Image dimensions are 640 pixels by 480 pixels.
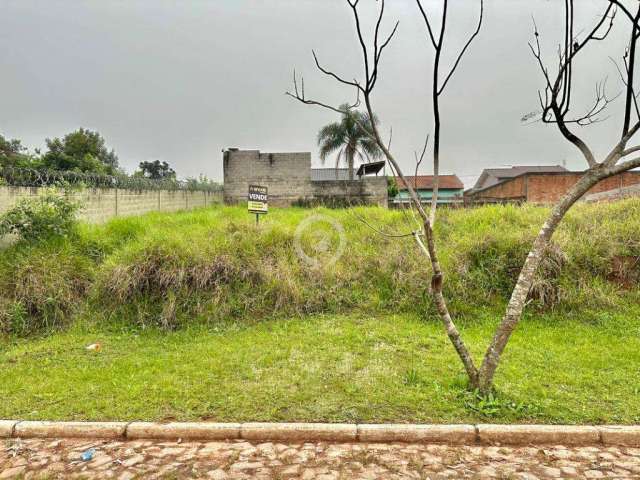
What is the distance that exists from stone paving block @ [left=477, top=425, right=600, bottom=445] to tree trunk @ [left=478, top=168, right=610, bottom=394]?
1.37ft

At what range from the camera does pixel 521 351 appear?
13.0ft

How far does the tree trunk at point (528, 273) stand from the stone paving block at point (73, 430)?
9.04ft

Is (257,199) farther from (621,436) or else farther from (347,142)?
(347,142)

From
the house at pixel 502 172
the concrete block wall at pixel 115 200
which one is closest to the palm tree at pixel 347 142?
the concrete block wall at pixel 115 200

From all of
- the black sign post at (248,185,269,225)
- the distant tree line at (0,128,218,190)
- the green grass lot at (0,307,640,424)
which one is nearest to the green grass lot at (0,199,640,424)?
the green grass lot at (0,307,640,424)

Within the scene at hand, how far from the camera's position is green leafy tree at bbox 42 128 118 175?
20.1 m

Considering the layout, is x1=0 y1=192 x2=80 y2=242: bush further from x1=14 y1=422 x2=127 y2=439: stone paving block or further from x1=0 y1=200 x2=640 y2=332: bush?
x1=14 y1=422 x2=127 y2=439: stone paving block

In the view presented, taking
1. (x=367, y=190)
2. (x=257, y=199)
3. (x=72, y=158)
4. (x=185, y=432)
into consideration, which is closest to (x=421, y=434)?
(x=185, y=432)

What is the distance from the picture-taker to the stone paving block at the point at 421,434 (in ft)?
8.43

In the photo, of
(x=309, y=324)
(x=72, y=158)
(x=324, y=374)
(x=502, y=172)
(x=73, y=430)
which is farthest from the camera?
(x=502, y=172)

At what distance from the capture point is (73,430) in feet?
8.69

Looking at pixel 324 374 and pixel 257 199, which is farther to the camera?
pixel 257 199

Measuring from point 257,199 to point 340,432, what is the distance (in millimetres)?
4530

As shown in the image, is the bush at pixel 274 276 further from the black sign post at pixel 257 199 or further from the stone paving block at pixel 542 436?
the stone paving block at pixel 542 436
